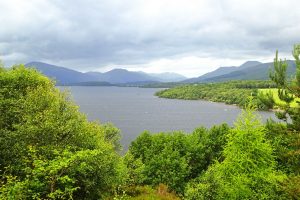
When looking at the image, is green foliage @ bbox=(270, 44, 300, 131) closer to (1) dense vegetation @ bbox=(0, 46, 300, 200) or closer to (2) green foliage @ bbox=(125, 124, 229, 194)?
(1) dense vegetation @ bbox=(0, 46, 300, 200)

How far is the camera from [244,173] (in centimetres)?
3259

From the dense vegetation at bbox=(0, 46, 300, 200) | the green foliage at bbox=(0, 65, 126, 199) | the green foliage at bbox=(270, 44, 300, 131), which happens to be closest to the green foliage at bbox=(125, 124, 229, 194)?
the dense vegetation at bbox=(0, 46, 300, 200)

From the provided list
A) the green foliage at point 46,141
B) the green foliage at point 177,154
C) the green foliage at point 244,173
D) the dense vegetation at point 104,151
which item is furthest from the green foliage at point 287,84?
the green foliage at point 46,141

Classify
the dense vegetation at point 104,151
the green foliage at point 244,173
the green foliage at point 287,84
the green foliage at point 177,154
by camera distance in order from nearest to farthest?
the dense vegetation at point 104,151
the green foliage at point 287,84
the green foliage at point 244,173
the green foliage at point 177,154

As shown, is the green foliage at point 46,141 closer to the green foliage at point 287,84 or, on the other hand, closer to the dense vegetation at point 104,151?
the dense vegetation at point 104,151

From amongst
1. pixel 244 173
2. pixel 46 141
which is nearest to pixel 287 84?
pixel 244 173

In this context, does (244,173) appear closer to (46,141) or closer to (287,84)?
(287,84)

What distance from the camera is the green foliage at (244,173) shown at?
31766mm

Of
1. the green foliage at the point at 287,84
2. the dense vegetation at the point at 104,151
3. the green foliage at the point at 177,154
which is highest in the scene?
the green foliage at the point at 287,84

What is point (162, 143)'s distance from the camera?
54219 millimetres

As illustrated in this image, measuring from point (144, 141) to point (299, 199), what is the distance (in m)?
32.1

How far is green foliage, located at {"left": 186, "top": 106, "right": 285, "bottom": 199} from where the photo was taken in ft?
104

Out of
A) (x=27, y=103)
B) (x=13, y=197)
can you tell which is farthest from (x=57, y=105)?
(x=13, y=197)

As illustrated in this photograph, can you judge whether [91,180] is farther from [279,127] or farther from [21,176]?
[279,127]
